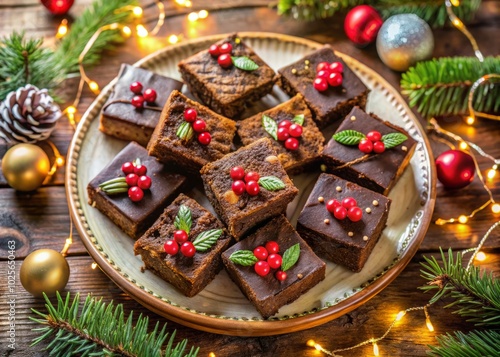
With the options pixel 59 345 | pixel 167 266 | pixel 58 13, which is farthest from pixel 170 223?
pixel 58 13

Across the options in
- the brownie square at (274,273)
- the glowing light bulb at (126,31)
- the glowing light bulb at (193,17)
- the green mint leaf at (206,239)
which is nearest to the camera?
the brownie square at (274,273)

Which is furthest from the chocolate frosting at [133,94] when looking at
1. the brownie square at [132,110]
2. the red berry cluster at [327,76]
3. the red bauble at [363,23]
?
the red bauble at [363,23]

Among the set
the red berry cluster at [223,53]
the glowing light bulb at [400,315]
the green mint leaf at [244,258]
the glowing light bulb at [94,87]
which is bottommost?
the glowing light bulb at [400,315]

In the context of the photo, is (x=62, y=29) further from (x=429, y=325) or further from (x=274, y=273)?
(x=429, y=325)

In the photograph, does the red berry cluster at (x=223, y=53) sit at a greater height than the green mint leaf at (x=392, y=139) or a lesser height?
greater

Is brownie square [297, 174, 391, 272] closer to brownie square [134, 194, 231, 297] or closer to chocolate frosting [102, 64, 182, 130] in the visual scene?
brownie square [134, 194, 231, 297]

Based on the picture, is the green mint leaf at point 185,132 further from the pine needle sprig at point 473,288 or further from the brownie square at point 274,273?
the pine needle sprig at point 473,288

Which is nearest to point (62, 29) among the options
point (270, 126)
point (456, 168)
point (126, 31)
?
point (126, 31)

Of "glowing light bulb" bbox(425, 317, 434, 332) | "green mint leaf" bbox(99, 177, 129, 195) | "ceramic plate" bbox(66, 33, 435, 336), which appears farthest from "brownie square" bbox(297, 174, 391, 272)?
"green mint leaf" bbox(99, 177, 129, 195)
